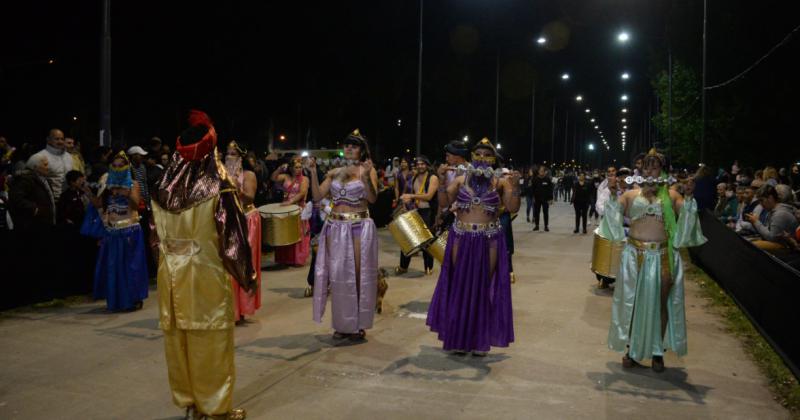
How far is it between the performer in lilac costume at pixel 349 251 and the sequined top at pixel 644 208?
282 centimetres

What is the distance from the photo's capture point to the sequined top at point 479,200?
7.40 meters

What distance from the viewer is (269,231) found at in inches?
425

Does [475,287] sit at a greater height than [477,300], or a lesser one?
greater

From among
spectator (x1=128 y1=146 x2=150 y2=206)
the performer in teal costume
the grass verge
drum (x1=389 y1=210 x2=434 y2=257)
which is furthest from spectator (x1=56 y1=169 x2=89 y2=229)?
the grass verge

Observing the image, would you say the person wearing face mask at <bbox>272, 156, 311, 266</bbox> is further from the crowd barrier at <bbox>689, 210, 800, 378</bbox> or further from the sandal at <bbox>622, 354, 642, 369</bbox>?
the crowd barrier at <bbox>689, 210, 800, 378</bbox>

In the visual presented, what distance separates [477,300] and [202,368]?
10.3ft

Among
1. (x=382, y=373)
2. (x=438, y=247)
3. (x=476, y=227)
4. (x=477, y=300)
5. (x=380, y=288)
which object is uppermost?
(x=476, y=227)

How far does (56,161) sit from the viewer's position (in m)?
11.3

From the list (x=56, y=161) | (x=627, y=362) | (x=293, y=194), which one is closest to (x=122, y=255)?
(x=56, y=161)

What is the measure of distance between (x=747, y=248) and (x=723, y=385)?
356 centimetres

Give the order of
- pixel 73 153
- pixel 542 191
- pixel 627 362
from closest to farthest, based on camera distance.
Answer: pixel 627 362 → pixel 73 153 → pixel 542 191

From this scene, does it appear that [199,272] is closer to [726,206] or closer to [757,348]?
[757,348]

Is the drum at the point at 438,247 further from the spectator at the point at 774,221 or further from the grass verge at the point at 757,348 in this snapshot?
the spectator at the point at 774,221

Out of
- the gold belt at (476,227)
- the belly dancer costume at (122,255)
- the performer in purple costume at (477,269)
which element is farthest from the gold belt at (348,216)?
the belly dancer costume at (122,255)
